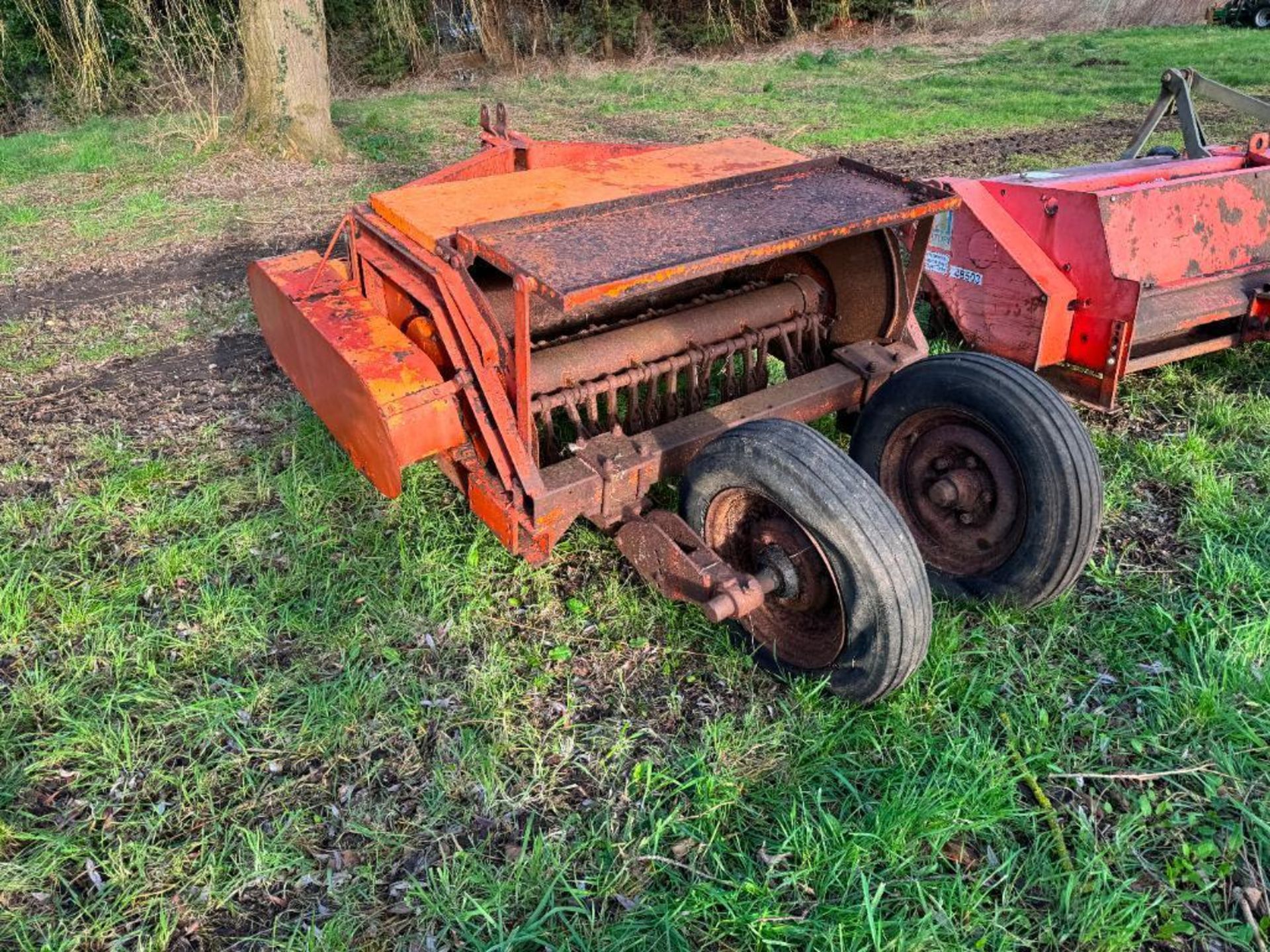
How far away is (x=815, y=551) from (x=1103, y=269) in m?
2.07

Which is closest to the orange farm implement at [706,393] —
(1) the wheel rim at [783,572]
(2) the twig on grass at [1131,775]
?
(1) the wheel rim at [783,572]

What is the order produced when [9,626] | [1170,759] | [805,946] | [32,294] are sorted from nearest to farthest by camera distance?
[805,946] < [1170,759] < [9,626] < [32,294]

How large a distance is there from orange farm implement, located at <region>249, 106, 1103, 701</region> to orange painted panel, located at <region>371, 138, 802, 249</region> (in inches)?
0.6

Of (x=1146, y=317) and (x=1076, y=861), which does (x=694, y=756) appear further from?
(x=1146, y=317)

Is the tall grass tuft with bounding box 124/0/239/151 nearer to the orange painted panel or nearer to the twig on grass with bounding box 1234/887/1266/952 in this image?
the orange painted panel

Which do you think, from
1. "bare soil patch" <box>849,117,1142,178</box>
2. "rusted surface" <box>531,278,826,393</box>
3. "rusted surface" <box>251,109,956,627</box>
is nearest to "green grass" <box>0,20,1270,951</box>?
"rusted surface" <box>251,109,956,627</box>

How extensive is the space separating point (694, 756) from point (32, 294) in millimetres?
5450

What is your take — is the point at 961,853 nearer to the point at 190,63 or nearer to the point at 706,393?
the point at 706,393

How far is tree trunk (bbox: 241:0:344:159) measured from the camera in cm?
809

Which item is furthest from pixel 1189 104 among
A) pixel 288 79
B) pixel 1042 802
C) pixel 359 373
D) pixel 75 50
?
pixel 75 50

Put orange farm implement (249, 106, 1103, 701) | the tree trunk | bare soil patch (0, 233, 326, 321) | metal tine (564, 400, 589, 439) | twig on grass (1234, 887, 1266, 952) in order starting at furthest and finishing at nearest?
1. the tree trunk
2. bare soil patch (0, 233, 326, 321)
3. metal tine (564, 400, 589, 439)
4. orange farm implement (249, 106, 1103, 701)
5. twig on grass (1234, 887, 1266, 952)

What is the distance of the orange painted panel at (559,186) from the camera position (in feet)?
9.20

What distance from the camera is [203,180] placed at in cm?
795

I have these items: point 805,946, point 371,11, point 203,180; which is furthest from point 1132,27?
point 805,946
